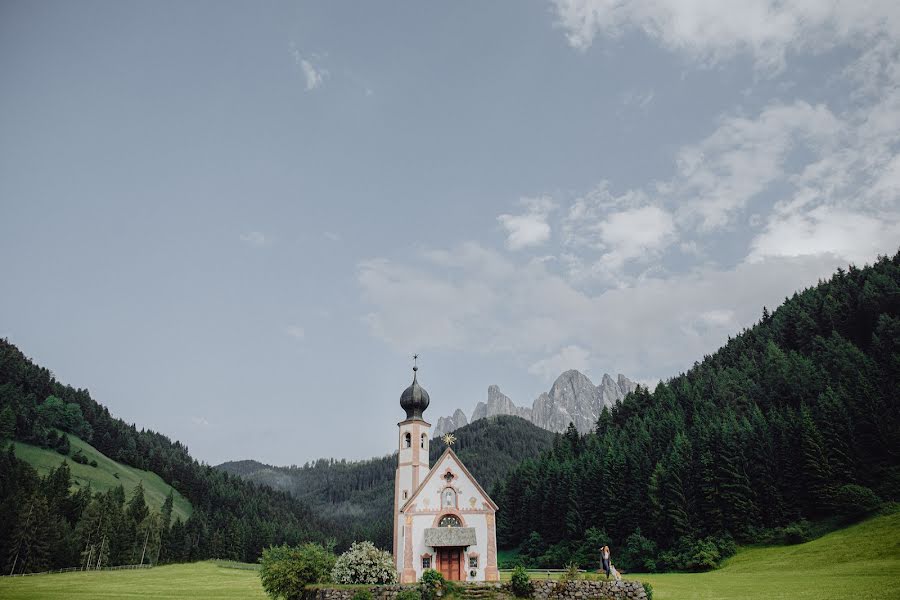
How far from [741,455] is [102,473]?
142099mm

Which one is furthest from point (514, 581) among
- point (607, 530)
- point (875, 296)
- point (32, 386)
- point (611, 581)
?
point (32, 386)

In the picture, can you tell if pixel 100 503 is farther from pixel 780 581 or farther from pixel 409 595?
pixel 780 581

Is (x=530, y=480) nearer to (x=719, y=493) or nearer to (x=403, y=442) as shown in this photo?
(x=719, y=493)

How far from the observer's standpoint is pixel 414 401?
5409 centimetres

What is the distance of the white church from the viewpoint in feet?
146

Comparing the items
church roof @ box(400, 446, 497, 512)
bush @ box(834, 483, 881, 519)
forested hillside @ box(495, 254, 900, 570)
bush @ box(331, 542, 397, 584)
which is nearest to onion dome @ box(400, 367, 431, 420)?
church roof @ box(400, 446, 497, 512)

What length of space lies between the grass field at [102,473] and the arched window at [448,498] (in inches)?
4297

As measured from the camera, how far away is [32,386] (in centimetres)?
16688

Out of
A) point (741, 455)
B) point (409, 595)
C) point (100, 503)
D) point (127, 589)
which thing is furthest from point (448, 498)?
point (100, 503)

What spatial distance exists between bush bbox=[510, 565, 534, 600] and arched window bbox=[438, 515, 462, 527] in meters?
10.6

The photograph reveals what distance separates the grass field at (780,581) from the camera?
32.2 meters

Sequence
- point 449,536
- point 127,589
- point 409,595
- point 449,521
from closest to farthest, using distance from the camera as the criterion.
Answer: point 409,595, point 449,536, point 449,521, point 127,589

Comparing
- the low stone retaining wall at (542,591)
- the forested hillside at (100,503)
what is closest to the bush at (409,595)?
the low stone retaining wall at (542,591)

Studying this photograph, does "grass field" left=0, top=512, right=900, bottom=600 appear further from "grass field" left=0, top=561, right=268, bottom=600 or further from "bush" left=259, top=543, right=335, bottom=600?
"bush" left=259, top=543, right=335, bottom=600
